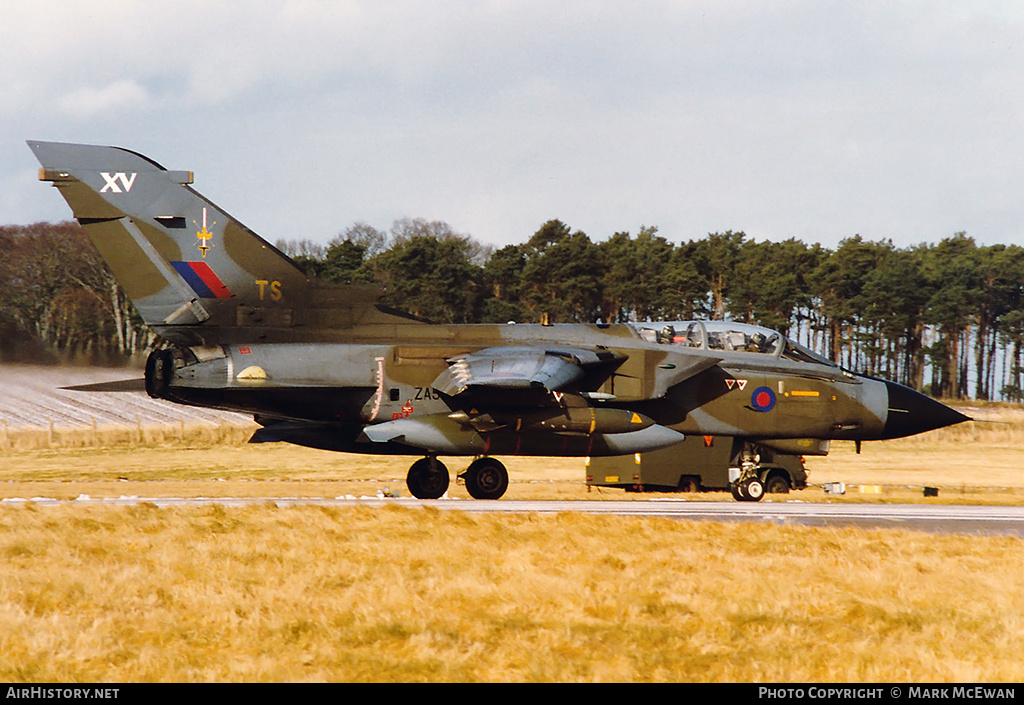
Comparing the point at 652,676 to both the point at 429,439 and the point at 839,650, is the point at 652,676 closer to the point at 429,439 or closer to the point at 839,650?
the point at 839,650

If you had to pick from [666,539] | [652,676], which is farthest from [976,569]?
[652,676]

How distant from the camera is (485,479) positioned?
667 inches

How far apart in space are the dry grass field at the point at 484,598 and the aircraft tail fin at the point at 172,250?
3456 mm

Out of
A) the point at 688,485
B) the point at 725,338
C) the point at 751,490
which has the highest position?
the point at 725,338

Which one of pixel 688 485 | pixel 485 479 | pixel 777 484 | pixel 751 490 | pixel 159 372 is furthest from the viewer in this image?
pixel 777 484

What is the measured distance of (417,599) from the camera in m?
7.82

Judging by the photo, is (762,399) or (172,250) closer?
(172,250)

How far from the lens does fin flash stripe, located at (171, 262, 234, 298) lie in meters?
15.8

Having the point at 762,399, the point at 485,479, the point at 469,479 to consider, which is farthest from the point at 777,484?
the point at 469,479

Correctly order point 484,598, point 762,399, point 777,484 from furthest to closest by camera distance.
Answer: point 777,484 < point 762,399 < point 484,598

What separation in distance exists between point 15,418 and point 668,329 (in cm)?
2145

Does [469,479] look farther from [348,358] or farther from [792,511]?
[792,511]

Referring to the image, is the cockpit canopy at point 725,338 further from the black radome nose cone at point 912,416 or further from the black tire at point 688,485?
the black tire at point 688,485

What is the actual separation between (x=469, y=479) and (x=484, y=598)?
906 centimetres
